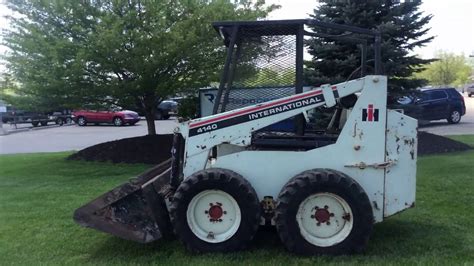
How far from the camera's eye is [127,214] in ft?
15.5

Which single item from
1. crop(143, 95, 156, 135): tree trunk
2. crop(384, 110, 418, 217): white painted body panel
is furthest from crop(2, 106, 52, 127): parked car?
crop(384, 110, 418, 217): white painted body panel

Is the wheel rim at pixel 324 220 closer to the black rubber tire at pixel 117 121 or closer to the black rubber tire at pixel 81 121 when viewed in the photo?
the black rubber tire at pixel 117 121

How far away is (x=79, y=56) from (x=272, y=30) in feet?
20.3

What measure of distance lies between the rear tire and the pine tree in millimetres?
8867

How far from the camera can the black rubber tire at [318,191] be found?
4543mm

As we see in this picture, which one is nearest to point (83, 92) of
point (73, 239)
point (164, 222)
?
point (73, 239)

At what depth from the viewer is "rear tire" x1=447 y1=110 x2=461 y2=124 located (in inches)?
835

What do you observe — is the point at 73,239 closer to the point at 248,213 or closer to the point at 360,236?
the point at 248,213

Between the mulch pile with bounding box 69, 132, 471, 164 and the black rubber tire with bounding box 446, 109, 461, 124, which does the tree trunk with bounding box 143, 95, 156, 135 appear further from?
the black rubber tire with bounding box 446, 109, 461, 124

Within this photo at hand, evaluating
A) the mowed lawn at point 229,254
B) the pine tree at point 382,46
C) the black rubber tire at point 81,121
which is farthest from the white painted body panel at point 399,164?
the black rubber tire at point 81,121

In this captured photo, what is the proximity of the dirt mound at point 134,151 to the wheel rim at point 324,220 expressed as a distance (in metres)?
7.66

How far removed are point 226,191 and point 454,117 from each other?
62.9ft

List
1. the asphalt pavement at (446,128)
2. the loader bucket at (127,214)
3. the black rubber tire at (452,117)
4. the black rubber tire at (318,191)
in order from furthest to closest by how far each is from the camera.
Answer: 1. the black rubber tire at (452,117)
2. the asphalt pavement at (446,128)
3. the loader bucket at (127,214)
4. the black rubber tire at (318,191)

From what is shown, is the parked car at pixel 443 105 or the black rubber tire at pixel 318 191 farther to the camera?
the parked car at pixel 443 105
